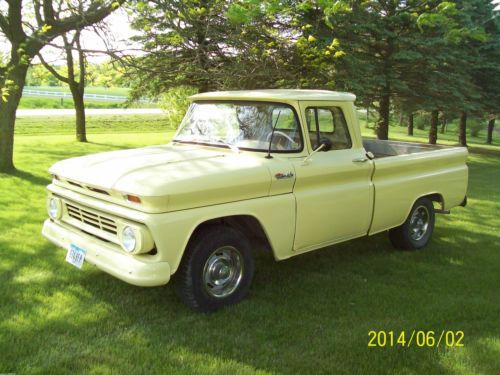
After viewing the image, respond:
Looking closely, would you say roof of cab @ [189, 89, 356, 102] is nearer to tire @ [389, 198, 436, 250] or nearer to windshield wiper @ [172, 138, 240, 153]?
windshield wiper @ [172, 138, 240, 153]

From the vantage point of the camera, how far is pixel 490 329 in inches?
161

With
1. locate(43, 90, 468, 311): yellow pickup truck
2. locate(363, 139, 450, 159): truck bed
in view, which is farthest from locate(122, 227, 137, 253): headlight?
locate(363, 139, 450, 159): truck bed

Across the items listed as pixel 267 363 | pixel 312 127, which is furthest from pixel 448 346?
pixel 312 127

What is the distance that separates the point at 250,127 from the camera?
4.87 meters

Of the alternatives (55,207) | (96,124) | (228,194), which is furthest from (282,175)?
(96,124)

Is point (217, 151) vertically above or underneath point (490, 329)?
above

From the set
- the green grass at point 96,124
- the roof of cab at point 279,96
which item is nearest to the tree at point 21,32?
the roof of cab at point 279,96

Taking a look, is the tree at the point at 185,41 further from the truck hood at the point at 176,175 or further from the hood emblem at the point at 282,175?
the hood emblem at the point at 282,175

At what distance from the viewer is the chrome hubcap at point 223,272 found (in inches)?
164

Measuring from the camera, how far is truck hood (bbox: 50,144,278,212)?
374cm

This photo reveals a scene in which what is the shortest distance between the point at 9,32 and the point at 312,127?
8692 millimetres

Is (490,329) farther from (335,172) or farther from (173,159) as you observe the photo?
(173,159)

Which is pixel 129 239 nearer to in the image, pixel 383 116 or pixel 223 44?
pixel 223 44

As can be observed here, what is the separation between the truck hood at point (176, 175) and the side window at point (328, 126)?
0.76 m
